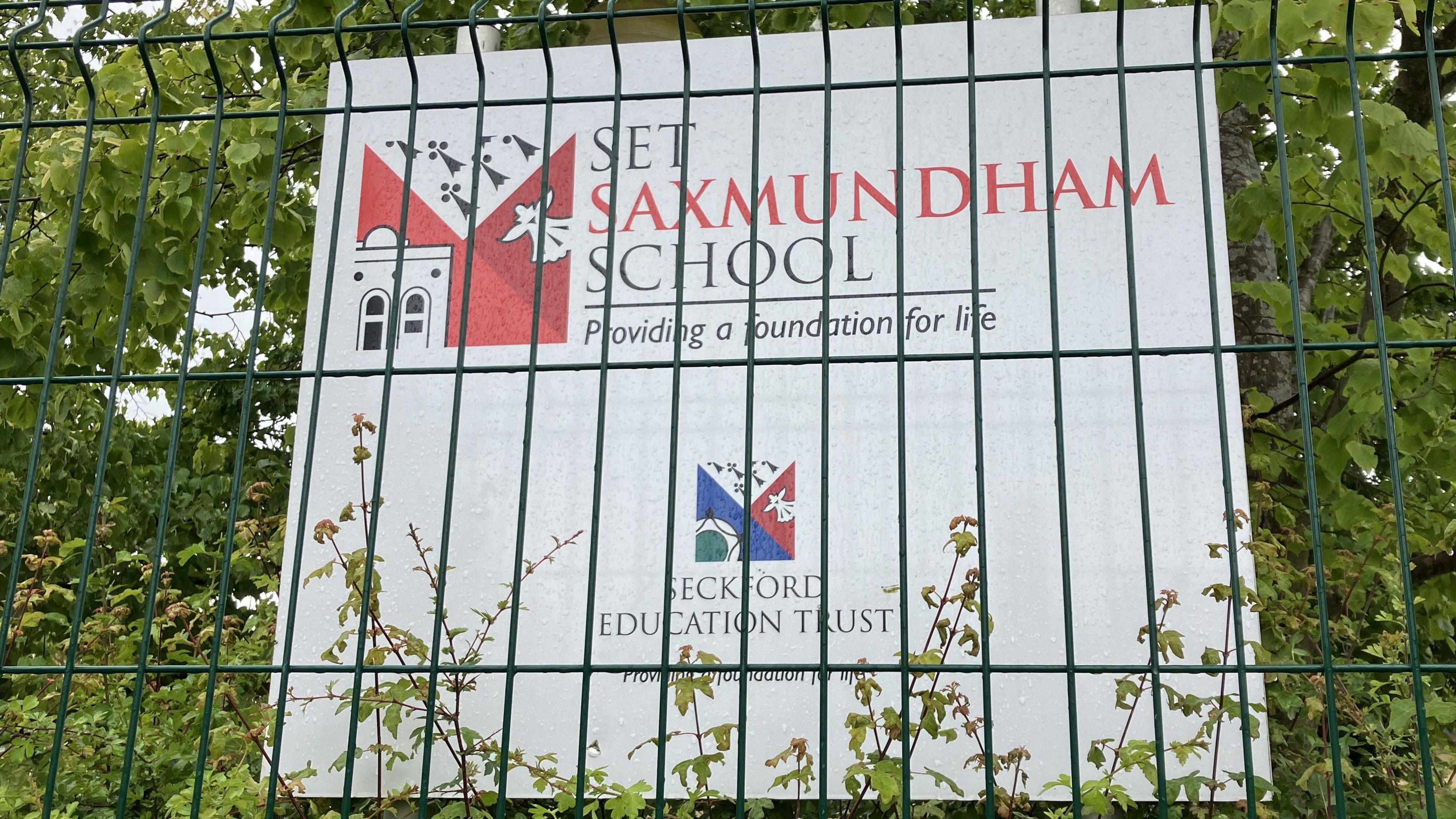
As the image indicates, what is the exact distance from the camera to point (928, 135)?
4.67 m

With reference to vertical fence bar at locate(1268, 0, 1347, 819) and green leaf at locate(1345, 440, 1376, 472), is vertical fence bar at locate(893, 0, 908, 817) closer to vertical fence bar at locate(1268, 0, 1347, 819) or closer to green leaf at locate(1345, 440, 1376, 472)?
vertical fence bar at locate(1268, 0, 1347, 819)

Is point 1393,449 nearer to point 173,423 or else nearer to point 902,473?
point 902,473

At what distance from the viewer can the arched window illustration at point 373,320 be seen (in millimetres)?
4723

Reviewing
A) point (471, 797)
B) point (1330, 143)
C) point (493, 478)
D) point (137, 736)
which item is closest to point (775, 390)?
point (493, 478)

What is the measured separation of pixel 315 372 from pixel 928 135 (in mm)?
2454

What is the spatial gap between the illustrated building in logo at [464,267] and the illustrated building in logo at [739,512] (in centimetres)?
75

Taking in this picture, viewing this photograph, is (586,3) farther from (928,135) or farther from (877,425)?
(877,425)

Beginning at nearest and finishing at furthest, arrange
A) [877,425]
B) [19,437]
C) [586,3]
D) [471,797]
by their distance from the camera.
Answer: [471,797], [877,425], [586,3], [19,437]

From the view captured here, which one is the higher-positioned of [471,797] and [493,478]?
[493,478]

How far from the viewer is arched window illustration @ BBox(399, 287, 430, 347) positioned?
185 inches

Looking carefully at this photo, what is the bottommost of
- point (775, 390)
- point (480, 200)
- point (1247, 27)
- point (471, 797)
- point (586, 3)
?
point (471, 797)

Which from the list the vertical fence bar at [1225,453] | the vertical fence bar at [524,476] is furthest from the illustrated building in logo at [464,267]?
the vertical fence bar at [1225,453]

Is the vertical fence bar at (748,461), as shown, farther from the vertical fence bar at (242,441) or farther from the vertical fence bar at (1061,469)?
the vertical fence bar at (242,441)

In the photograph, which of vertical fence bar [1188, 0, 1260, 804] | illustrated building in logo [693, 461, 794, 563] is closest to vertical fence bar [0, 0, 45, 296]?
illustrated building in logo [693, 461, 794, 563]
